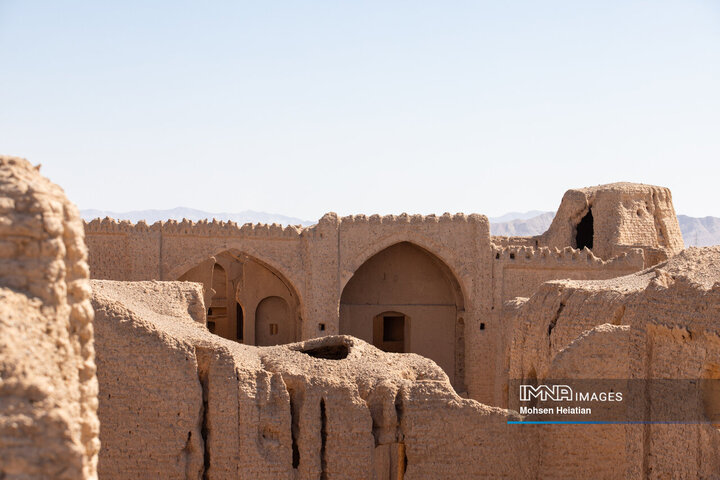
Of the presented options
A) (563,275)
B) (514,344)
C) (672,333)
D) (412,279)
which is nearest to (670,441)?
(672,333)

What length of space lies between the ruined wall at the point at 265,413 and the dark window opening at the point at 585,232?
49.1ft

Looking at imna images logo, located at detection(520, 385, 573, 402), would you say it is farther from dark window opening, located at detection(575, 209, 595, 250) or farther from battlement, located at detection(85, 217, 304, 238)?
dark window opening, located at detection(575, 209, 595, 250)

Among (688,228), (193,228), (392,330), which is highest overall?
(688,228)

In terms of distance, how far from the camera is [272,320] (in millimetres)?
23859

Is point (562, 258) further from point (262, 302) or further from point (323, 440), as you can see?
point (323, 440)

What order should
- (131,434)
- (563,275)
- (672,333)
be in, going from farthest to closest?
(563,275) → (131,434) → (672,333)

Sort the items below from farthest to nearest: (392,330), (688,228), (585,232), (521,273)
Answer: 1. (688,228)
2. (392,330)
3. (585,232)
4. (521,273)

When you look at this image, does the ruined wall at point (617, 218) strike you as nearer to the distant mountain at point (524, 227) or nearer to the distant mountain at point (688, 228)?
the distant mountain at point (688, 228)

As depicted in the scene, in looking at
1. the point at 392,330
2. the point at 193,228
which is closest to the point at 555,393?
the point at 193,228

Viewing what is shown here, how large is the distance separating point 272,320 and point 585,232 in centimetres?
874

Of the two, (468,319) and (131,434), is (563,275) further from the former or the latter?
(131,434)

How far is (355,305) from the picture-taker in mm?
23531

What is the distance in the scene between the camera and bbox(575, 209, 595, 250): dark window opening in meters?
24.6

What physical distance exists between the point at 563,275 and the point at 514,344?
280 inches
